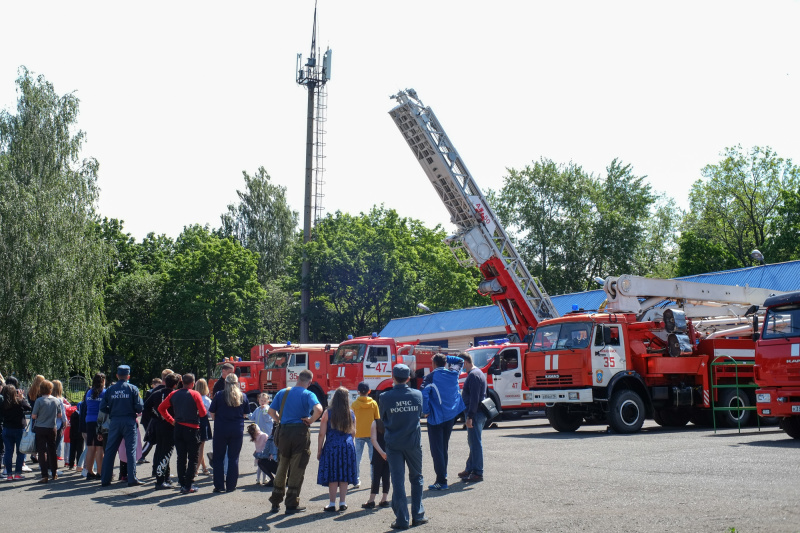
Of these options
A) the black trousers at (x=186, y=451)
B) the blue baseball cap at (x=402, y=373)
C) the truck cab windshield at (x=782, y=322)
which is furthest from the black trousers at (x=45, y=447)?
the truck cab windshield at (x=782, y=322)

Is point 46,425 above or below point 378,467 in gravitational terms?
above

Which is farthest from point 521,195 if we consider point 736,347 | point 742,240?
point 736,347

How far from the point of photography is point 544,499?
893 centimetres

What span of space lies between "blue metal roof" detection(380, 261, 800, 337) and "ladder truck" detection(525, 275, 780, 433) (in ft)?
26.3

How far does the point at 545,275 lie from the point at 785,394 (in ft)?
143

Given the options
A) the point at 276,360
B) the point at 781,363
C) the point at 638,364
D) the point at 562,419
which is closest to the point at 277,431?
the point at 781,363

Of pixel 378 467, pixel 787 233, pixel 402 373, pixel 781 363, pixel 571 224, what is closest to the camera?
pixel 402 373

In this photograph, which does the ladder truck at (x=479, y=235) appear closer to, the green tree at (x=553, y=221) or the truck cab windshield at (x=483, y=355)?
the truck cab windshield at (x=483, y=355)

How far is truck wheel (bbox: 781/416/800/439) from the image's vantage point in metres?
14.3

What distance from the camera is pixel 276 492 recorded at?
30.8 feet

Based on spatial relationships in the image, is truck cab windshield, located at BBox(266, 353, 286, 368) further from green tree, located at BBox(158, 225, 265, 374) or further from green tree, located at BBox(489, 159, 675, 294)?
green tree, located at BBox(489, 159, 675, 294)

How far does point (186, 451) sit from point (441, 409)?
389 centimetres

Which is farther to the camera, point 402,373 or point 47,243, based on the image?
point 47,243

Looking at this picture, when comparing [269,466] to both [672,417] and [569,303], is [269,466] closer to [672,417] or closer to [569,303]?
[672,417]
